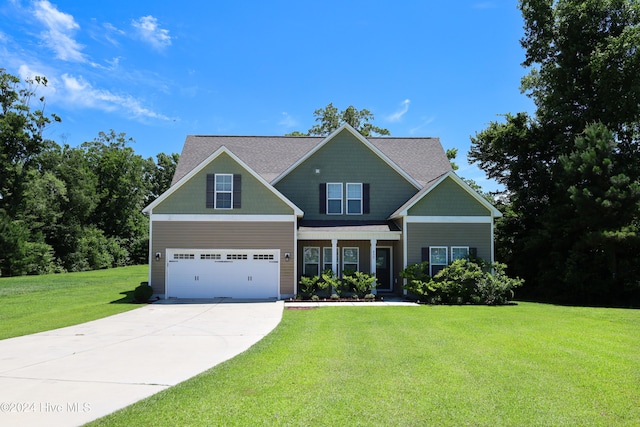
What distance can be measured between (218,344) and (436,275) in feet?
34.6

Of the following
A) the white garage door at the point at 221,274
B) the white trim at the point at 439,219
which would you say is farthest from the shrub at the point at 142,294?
the white trim at the point at 439,219

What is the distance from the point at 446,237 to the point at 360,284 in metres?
4.36

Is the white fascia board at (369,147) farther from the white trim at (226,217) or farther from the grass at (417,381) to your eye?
the grass at (417,381)

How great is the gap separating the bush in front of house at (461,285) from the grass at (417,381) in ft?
18.1

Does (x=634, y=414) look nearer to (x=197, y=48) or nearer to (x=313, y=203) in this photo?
(x=313, y=203)

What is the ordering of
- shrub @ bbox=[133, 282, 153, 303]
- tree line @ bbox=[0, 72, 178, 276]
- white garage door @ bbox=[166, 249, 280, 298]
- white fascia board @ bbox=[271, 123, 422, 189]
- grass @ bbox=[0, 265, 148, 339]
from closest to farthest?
grass @ bbox=[0, 265, 148, 339], shrub @ bbox=[133, 282, 153, 303], white garage door @ bbox=[166, 249, 280, 298], white fascia board @ bbox=[271, 123, 422, 189], tree line @ bbox=[0, 72, 178, 276]

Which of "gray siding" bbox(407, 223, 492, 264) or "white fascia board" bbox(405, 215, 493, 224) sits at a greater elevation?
"white fascia board" bbox(405, 215, 493, 224)

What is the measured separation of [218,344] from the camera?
948cm

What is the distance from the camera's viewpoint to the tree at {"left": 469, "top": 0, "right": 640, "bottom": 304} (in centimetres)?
1867

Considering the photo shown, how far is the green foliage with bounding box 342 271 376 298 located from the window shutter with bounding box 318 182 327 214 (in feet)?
12.5

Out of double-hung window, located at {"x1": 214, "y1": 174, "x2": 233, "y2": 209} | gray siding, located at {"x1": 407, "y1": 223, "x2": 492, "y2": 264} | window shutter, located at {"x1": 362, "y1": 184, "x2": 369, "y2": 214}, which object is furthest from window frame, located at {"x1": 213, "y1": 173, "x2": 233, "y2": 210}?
gray siding, located at {"x1": 407, "y1": 223, "x2": 492, "y2": 264}

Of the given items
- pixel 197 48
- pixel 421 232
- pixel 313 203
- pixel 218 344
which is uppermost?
pixel 197 48

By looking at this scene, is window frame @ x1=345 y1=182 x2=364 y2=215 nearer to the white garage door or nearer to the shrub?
the white garage door

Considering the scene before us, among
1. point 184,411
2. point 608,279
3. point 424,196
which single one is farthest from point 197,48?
point 608,279
